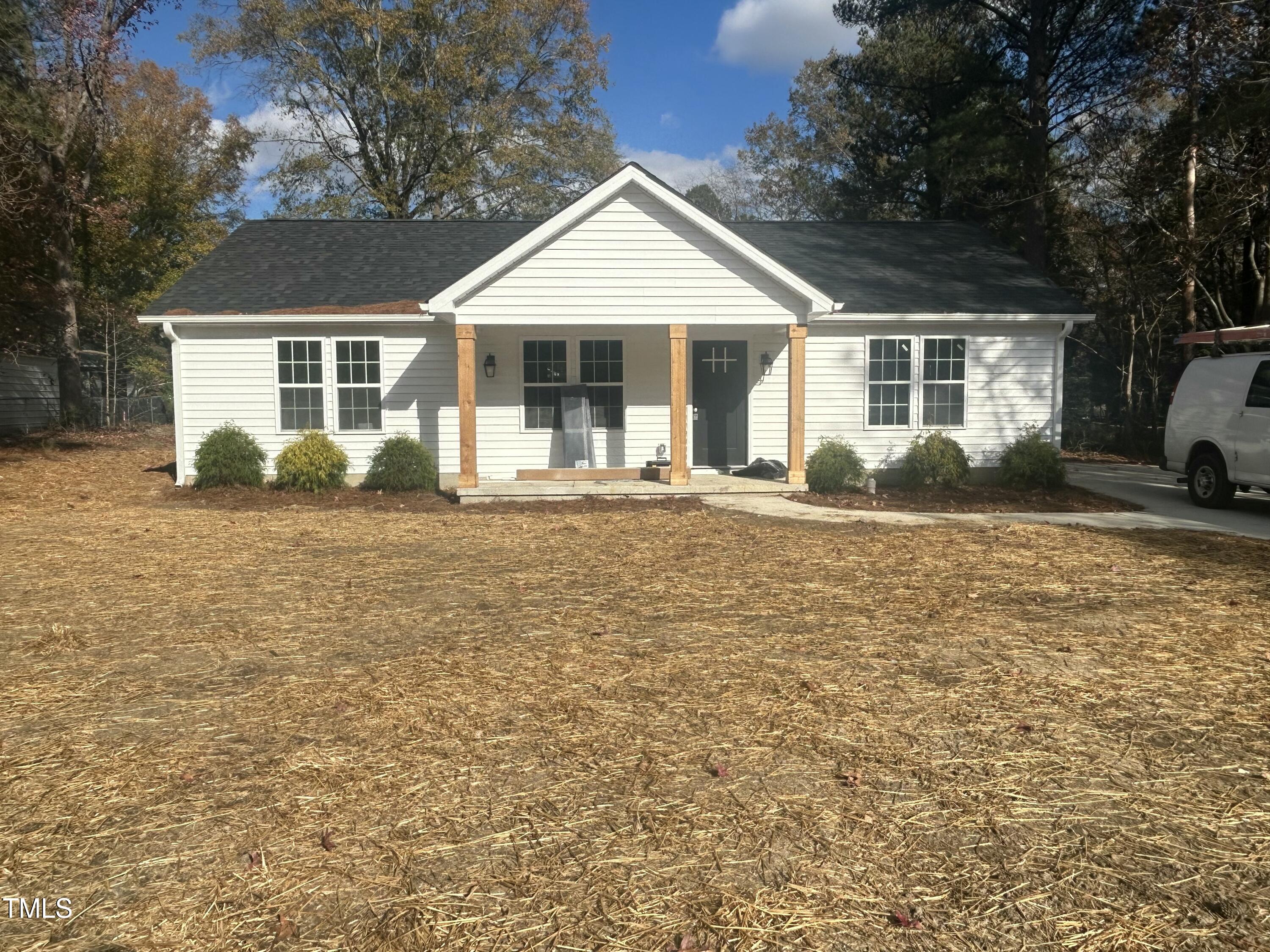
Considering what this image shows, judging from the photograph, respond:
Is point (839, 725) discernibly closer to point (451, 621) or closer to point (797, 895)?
point (797, 895)

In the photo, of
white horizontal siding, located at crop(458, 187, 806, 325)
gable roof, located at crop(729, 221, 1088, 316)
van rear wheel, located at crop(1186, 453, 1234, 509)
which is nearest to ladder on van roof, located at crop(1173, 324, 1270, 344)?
van rear wheel, located at crop(1186, 453, 1234, 509)

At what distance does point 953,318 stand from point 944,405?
153 centimetres

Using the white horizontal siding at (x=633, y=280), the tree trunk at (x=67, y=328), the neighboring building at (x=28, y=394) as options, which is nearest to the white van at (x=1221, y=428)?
the white horizontal siding at (x=633, y=280)

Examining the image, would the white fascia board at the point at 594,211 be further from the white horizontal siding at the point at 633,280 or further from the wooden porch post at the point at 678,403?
the wooden porch post at the point at 678,403

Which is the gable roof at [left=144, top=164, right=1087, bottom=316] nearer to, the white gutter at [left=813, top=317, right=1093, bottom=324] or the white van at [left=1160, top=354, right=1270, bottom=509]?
the white gutter at [left=813, top=317, right=1093, bottom=324]

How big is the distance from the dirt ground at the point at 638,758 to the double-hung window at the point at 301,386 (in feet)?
22.5

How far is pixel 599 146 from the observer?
32.2 m

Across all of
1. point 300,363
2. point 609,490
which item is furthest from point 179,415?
point 609,490

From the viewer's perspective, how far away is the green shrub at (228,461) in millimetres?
14164

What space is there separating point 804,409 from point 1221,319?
35.5 feet

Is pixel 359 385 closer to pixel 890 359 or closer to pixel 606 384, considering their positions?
pixel 606 384

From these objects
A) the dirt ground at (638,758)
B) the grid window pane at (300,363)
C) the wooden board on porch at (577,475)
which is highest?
the grid window pane at (300,363)

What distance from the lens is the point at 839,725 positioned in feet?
14.6

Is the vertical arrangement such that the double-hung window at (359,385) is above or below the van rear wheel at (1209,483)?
above
